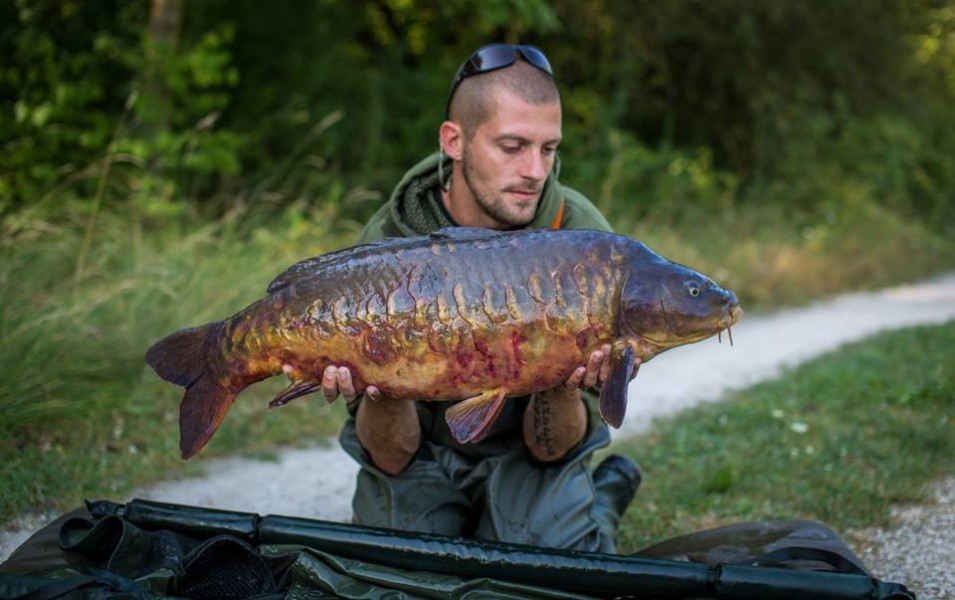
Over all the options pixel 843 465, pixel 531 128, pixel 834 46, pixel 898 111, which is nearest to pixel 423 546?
pixel 531 128

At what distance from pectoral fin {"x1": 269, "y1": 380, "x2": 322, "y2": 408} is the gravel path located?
108 cm

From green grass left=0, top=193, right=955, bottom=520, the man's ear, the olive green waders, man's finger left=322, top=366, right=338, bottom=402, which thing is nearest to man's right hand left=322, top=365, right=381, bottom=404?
man's finger left=322, top=366, right=338, bottom=402

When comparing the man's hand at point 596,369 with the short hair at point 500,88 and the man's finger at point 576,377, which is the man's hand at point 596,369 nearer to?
the man's finger at point 576,377

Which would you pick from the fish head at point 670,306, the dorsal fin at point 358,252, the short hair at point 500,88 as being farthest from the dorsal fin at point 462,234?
the short hair at point 500,88

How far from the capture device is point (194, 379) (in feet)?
6.84

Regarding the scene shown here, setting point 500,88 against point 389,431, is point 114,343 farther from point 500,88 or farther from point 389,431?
point 500,88

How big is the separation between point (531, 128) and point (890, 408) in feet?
8.71

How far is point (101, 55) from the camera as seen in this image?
6.82m

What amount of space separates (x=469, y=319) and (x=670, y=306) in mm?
387

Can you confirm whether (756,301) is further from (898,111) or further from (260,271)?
(898,111)

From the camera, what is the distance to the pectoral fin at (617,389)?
193 cm

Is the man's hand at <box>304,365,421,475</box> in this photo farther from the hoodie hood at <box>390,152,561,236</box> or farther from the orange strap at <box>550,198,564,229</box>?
the orange strap at <box>550,198,564,229</box>

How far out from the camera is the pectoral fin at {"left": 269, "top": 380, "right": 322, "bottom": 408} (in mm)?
2051

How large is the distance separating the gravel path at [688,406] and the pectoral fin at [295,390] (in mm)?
1084
